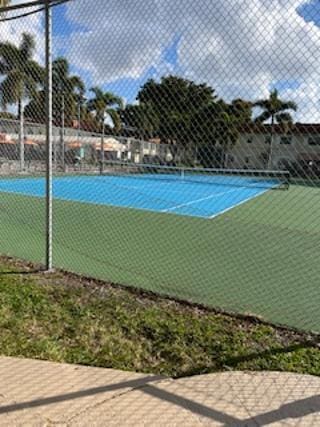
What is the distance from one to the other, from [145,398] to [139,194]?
662 inches

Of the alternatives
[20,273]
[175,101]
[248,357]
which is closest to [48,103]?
[175,101]

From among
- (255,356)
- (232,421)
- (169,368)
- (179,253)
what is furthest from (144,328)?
(179,253)

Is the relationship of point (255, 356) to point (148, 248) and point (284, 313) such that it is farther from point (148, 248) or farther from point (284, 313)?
point (148, 248)

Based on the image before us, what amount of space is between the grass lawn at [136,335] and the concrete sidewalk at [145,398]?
0.22 m

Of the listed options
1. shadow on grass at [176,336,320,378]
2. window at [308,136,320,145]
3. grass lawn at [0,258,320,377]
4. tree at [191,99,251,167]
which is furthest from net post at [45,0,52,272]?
window at [308,136,320,145]

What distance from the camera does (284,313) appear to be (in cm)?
527

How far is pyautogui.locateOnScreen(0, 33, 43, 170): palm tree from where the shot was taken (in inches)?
527

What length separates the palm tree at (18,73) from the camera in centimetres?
1340

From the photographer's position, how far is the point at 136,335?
432cm

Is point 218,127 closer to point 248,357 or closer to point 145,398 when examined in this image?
point 248,357

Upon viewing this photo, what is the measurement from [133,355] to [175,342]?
0.45 m

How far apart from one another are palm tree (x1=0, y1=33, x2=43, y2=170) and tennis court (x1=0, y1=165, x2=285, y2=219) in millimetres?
2780

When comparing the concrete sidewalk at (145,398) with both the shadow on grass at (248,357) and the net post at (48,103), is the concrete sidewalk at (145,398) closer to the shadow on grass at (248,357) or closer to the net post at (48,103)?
the shadow on grass at (248,357)

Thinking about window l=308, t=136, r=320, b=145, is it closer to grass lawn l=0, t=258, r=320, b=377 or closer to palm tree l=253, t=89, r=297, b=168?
palm tree l=253, t=89, r=297, b=168
